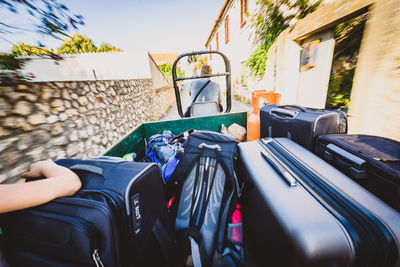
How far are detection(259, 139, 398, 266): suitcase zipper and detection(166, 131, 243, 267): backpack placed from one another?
22.8 inches

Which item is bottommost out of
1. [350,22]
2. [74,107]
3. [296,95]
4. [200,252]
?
[200,252]

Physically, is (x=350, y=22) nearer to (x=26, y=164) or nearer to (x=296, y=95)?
(x=296, y=95)

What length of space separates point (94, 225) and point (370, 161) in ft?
4.71

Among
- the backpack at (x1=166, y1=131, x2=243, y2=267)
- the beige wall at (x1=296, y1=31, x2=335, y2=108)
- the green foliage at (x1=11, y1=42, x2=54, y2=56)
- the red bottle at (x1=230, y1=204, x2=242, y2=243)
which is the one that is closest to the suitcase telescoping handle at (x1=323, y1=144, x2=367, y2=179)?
the backpack at (x1=166, y1=131, x2=243, y2=267)

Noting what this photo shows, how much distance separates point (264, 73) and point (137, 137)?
4450 millimetres

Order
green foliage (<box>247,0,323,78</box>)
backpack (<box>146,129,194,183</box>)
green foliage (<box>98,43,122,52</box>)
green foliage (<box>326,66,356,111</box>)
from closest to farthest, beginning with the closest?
backpack (<box>146,129,194,183</box>) → green foliage (<box>326,66,356,111</box>) → green foliage (<box>247,0,323,78</box>) → green foliage (<box>98,43,122,52</box>)

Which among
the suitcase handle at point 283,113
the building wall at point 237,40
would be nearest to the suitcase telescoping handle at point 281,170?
the suitcase handle at point 283,113

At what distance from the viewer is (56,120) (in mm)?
2166

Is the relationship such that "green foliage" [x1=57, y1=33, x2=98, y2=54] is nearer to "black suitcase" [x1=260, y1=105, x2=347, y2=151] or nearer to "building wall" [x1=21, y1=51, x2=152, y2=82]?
"building wall" [x1=21, y1=51, x2=152, y2=82]

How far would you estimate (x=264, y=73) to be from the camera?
457 cm

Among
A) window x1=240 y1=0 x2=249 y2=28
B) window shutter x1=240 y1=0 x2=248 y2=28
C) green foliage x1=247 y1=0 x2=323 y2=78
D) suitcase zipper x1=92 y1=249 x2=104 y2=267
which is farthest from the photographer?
window shutter x1=240 y1=0 x2=248 y2=28

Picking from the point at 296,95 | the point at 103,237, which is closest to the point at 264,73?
the point at 296,95

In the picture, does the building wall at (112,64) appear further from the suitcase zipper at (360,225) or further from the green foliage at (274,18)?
the green foliage at (274,18)

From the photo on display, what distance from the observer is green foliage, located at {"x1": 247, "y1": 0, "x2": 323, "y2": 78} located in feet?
9.23
